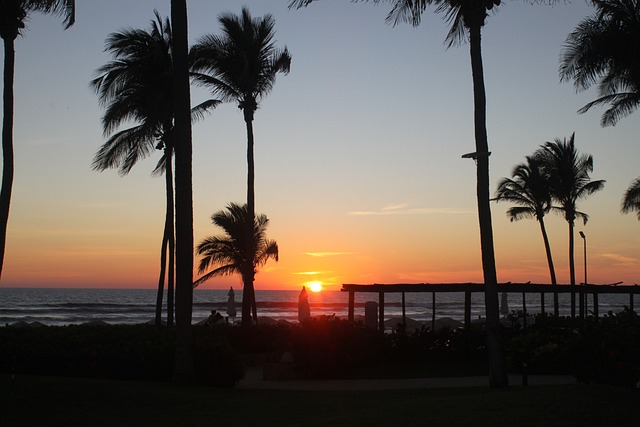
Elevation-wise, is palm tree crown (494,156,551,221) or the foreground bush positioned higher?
palm tree crown (494,156,551,221)

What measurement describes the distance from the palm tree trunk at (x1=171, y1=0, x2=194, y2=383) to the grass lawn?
745 millimetres

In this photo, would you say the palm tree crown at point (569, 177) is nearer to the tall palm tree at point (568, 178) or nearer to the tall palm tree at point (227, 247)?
the tall palm tree at point (568, 178)

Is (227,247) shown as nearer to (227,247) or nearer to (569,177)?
(227,247)

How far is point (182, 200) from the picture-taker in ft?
52.7

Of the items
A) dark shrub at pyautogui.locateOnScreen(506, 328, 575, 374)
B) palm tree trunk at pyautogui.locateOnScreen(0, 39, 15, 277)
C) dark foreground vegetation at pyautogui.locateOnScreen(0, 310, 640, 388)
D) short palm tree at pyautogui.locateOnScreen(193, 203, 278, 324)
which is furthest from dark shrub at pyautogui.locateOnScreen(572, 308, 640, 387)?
short palm tree at pyautogui.locateOnScreen(193, 203, 278, 324)

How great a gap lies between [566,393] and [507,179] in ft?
107

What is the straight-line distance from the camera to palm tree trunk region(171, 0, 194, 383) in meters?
15.7

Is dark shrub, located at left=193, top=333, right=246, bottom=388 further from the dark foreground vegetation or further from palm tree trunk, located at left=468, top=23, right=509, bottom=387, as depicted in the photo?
palm tree trunk, located at left=468, top=23, right=509, bottom=387

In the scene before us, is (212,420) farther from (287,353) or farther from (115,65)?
(115,65)

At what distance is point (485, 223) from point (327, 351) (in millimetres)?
6976

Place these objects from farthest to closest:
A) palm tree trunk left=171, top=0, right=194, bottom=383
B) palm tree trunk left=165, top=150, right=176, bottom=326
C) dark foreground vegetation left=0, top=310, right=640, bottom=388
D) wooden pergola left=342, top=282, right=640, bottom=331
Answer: palm tree trunk left=165, top=150, right=176, bottom=326, wooden pergola left=342, top=282, right=640, bottom=331, palm tree trunk left=171, top=0, right=194, bottom=383, dark foreground vegetation left=0, top=310, right=640, bottom=388

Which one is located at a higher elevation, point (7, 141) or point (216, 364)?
point (7, 141)

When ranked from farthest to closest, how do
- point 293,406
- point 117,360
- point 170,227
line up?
point 170,227, point 117,360, point 293,406

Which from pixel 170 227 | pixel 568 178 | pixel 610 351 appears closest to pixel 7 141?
pixel 170 227
